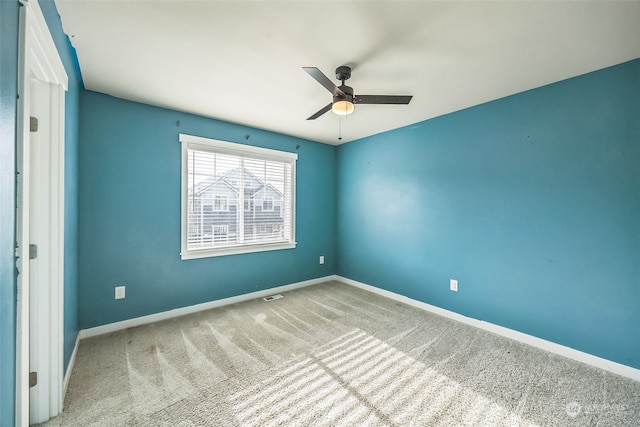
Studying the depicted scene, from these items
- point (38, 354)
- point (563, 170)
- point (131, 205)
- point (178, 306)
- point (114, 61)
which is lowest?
point (178, 306)

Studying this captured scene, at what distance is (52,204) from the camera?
1525mm

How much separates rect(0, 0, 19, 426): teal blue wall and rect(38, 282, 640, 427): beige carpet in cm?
89

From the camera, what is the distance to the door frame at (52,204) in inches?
40.4

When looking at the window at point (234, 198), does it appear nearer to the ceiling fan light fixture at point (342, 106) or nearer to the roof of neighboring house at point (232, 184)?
the roof of neighboring house at point (232, 184)

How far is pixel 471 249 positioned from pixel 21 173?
3.49 meters

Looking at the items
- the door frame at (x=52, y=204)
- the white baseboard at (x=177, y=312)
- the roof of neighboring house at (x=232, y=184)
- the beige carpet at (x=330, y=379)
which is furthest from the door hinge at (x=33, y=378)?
the roof of neighboring house at (x=232, y=184)

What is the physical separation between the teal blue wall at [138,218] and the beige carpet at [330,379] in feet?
1.15

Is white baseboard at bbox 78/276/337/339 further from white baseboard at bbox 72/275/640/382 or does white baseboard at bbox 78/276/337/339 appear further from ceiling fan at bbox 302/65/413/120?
ceiling fan at bbox 302/65/413/120

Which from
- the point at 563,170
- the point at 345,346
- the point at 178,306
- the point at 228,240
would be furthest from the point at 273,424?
the point at 563,170

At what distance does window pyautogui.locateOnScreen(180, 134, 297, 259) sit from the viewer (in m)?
3.13

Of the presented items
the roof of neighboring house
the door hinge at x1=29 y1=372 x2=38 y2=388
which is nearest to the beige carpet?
the door hinge at x1=29 y1=372 x2=38 y2=388

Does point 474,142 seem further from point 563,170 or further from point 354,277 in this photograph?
point 354,277

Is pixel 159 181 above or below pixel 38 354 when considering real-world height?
above

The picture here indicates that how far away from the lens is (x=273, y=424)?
4.98 ft
